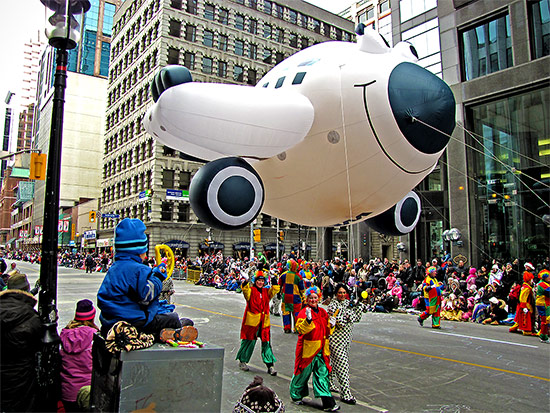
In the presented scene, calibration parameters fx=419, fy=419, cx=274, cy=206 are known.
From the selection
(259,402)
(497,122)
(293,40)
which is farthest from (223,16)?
(259,402)

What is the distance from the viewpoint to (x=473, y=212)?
2019 cm

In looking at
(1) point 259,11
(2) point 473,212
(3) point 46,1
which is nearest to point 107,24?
Result: (1) point 259,11

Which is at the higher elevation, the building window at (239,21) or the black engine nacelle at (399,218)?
the building window at (239,21)

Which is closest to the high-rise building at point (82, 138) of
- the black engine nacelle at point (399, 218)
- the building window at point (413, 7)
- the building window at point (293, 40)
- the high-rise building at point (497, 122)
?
the building window at point (293, 40)

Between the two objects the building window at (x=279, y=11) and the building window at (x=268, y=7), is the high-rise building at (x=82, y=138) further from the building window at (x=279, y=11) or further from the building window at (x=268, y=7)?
the building window at (x=279, y=11)

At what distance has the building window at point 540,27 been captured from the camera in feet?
58.7

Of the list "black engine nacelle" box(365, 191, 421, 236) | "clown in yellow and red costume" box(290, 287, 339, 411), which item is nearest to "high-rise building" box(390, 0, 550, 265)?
"black engine nacelle" box(365, 191, 421, 236)

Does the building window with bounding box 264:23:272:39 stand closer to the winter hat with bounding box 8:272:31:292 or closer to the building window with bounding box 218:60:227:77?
the building window with bounding box 218:60:227:77

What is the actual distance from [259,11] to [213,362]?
47.2 metres

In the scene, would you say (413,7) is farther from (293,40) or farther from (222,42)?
(293,40)

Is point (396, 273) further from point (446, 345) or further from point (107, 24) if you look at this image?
point (107, 24)

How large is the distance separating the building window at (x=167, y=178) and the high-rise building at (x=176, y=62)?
71 millimetres

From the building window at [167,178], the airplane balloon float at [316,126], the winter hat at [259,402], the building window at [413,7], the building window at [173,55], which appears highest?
the building window at [173,55]

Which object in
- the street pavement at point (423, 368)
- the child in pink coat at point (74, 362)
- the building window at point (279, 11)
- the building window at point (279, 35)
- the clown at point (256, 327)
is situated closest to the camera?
the child in pink coat at point (74, 362)
